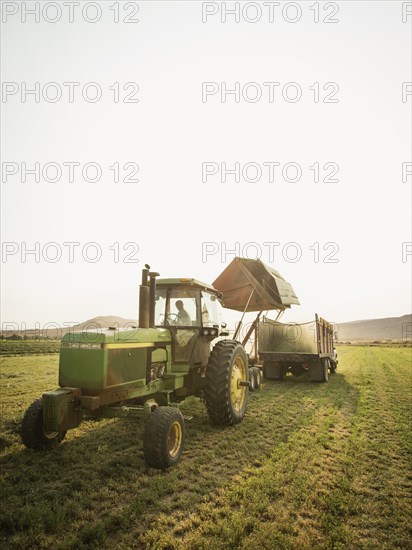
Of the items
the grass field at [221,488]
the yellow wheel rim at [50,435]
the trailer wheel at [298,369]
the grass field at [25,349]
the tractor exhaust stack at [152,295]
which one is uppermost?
the tractor exhaust stack at [152,295]

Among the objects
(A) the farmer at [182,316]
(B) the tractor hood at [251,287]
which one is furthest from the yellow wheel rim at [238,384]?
(B) the tractor hood at [251,287]

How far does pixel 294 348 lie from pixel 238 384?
562 centimetres

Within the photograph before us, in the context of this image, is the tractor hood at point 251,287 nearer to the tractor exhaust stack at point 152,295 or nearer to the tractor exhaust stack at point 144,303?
the tractor exhaust stack at point 152,295

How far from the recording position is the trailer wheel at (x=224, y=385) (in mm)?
6102

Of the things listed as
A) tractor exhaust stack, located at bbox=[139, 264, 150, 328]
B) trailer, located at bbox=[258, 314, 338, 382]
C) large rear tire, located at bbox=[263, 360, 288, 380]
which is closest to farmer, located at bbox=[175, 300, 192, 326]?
tractor exhaust stack, located at bbox=[139, 264, 150, 328]

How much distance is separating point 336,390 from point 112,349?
8087mm

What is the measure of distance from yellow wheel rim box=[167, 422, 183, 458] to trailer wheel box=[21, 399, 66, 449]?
6.12ft

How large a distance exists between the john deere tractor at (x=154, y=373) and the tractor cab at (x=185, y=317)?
0.7 inches

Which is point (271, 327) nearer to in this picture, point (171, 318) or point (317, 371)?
point (317, 371)

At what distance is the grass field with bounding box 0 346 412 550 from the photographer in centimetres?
306

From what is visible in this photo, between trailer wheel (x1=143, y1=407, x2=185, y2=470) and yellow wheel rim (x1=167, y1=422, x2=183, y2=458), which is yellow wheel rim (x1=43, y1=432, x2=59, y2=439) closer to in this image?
trailer wheel (x1=143, y1=407, x2=185, y2=470)

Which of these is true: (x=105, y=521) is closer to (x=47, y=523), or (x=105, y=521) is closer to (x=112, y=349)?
(x=47, y=523)

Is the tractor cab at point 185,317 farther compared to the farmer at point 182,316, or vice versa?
the farmer at point 182,316

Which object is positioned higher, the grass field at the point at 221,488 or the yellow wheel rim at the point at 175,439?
the yellow wheel rim at the point at 175,439
